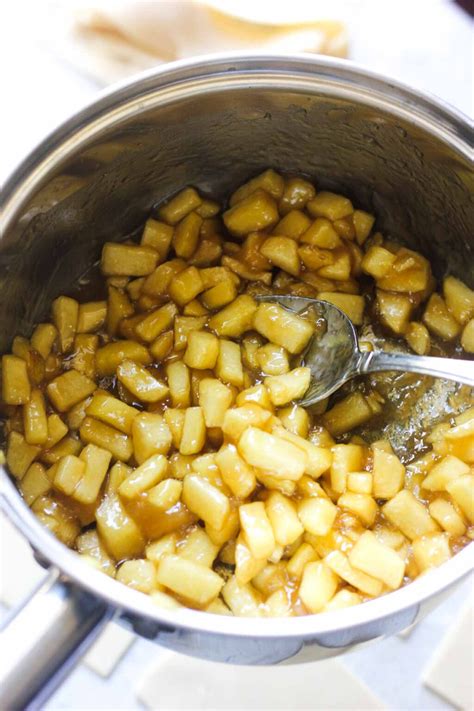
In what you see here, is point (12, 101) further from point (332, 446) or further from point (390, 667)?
point (390, 667)

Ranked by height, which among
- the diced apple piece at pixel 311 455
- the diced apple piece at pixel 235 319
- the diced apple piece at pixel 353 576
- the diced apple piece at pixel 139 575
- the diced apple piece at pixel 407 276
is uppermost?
the diced apple piece at pixel 407 276

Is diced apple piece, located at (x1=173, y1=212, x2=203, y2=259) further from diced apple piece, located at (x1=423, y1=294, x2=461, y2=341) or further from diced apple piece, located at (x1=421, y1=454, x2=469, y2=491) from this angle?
diced apple piece, located at (x1=421, y1=454, x2=469, y2=491)

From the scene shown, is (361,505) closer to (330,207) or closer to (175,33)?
(330,207)

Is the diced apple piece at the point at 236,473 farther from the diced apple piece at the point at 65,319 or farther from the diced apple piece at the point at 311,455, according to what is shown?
the diced apple piece at the point at 65,319

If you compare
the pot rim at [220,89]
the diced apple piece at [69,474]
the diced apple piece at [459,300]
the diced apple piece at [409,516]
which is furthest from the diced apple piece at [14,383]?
the diced apple piece at [459,300]

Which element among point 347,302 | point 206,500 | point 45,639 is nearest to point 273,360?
point 347,302

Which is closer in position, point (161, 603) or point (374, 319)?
point (161, 603)

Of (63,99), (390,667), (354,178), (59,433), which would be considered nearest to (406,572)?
(390,667)
